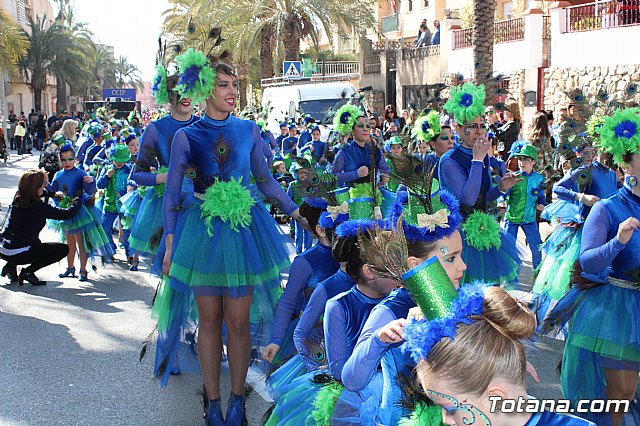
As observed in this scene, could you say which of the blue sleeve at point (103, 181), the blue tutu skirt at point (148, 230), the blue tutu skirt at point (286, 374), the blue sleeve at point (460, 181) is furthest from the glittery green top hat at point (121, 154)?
the blue tutu skirt at point (286, 374)

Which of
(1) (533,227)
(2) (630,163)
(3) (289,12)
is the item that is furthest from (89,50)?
(2) (630,163)

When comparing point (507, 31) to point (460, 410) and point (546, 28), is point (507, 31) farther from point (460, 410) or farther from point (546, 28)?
point (460, 410)

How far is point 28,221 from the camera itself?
10.7 meters

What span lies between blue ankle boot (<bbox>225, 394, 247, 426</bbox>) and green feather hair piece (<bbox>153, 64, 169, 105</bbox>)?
305cm

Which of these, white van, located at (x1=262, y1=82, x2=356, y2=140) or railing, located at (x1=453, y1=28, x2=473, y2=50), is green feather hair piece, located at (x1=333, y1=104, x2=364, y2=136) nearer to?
white van, located at (x1=262, y1=82, x2=356, y2=140)

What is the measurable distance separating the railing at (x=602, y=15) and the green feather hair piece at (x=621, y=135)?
17.8 meters

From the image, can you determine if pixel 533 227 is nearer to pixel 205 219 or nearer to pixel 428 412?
pixel 205 219

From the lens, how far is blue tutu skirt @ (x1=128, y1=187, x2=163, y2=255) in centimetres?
788

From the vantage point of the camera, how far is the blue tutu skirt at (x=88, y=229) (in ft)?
35.8

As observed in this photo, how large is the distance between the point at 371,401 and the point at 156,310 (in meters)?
3.23

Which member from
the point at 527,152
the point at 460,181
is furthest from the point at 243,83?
the point at 460,181

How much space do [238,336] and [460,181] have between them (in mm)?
2031

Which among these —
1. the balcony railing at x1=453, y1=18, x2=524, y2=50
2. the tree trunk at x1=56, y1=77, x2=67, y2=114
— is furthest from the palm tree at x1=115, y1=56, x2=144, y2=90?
the balcony railing at x1=453, y1=18, x2=524, y2=50

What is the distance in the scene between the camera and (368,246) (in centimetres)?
285
